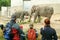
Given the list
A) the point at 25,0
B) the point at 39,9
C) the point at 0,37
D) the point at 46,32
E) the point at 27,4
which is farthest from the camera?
the point at 25,0

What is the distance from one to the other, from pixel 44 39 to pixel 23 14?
52.5 feet

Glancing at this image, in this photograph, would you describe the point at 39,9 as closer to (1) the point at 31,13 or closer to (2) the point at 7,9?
(1) the point at 31,13

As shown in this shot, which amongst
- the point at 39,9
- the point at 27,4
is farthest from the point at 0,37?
the point at 27,4

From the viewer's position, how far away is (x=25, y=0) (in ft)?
136

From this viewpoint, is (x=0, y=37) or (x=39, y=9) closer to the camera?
(x=0, y=37)

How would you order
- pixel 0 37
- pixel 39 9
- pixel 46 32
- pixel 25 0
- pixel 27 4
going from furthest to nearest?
pixel 25 0 → pixel 27 4 → pixel 39 9 → pixel 0 37 → pixel 46 32

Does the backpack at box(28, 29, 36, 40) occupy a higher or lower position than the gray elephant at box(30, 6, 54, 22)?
higher

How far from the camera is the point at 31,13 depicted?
26.9 meters

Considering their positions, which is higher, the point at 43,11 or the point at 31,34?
the point at 31,34

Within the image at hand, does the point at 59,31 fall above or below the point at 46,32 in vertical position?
below

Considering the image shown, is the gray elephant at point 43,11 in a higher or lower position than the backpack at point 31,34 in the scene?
lower

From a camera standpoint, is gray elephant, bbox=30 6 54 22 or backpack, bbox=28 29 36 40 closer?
backpack, bbox=28 29 36 40

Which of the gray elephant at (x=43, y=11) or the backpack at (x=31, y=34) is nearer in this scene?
the backpack at (x=31, y=34)

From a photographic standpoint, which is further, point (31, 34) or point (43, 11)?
point (43, 11)
